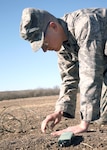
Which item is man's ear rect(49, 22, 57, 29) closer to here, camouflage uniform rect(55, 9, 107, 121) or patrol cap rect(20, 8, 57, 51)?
patrol cap rect(20, 8, 57, 51)

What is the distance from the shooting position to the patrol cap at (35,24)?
16.4 feet

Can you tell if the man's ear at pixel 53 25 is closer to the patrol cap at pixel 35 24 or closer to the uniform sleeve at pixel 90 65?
the patrol cap at pixel 35 24

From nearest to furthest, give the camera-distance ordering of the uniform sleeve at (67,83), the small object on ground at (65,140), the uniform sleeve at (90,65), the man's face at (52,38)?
the small object on ground at (65,140) < the uniform sleeve at (90,65) < the man's face at (52,38) < the uniform sleeve at (67,83)

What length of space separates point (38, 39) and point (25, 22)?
0.24 meters

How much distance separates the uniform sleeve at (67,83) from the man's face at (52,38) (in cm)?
78

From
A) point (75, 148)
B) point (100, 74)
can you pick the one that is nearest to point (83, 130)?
point (75, 148)

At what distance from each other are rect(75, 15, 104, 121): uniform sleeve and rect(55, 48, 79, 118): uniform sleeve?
2.87ft

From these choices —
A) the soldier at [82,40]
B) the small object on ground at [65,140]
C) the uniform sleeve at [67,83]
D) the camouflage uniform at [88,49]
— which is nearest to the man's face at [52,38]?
the soldier at [82,40]

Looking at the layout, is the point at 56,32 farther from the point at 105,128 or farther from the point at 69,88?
the point at 105,128

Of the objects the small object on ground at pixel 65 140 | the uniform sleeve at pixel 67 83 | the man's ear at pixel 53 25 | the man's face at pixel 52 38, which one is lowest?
the small object on ground at pixel 65 140

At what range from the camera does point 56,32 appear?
5047 millimetres

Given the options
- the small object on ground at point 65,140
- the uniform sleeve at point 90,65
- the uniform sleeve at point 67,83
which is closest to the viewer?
the small object on ground at point 65,140

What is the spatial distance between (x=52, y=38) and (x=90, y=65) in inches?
21.0

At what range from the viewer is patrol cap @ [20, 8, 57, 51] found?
499 centimetres
